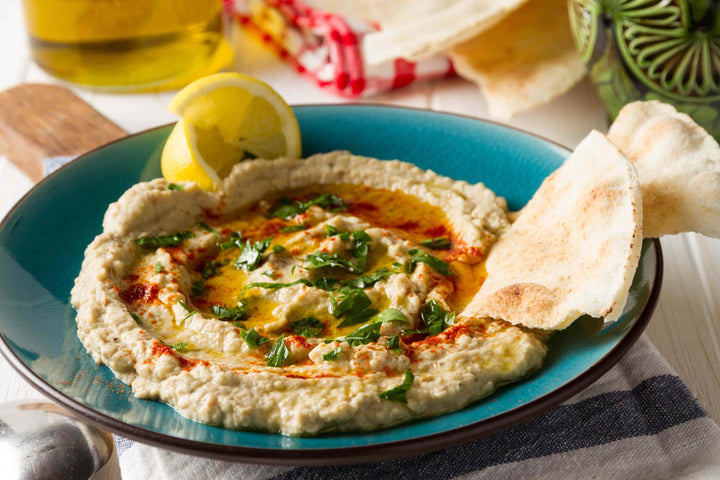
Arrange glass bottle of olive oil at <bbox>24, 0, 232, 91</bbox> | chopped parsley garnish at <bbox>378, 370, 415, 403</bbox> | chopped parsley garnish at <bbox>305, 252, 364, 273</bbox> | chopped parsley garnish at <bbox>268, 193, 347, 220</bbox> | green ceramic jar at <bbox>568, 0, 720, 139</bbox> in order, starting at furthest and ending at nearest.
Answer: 1. glass bottle of olive oil at <bbox>24, 0, 232, 91</bbox>
2. green ceramic jar at <bbox>568, 0, 720, 139</bbox>
3. chopped parsley garnish at <bbox>268, 193, 347, 220</bbox>
4. chopped parsley garnish at <bbox>305, 252, 364, 273</bbox>
5. chopped parsley garnish at <bbox>378, 370, 415, 403</bbox>

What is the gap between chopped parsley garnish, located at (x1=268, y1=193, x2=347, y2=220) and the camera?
395 centimetres

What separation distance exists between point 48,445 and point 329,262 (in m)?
1.28

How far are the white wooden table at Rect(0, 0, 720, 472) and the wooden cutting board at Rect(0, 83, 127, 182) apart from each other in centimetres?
16

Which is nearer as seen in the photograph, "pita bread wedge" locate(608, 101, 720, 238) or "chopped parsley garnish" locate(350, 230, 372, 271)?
"pita bread wedge" locate(608, 101, 720, 238)

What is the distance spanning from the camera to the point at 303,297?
3271 millimetres

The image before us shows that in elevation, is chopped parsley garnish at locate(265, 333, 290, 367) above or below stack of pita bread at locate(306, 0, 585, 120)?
below

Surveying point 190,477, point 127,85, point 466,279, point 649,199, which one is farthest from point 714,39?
point 127,85

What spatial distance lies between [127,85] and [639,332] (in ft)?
13.1

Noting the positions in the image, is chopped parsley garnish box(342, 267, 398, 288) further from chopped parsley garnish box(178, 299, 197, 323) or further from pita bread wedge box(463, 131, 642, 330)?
chopped parsley garnish box(178, 299, 197, 323)

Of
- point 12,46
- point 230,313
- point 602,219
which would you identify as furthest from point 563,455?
point 12,46

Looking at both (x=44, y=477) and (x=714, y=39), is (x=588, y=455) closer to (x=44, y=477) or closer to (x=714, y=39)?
(x=44, y=477)

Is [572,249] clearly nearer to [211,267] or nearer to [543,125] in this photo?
[211,267]

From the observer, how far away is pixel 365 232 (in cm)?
365

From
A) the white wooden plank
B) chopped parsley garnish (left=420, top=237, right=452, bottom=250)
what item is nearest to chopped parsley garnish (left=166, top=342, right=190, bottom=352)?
chopped parsley garnish (left=420, top=237, right=452, bottom=250)
